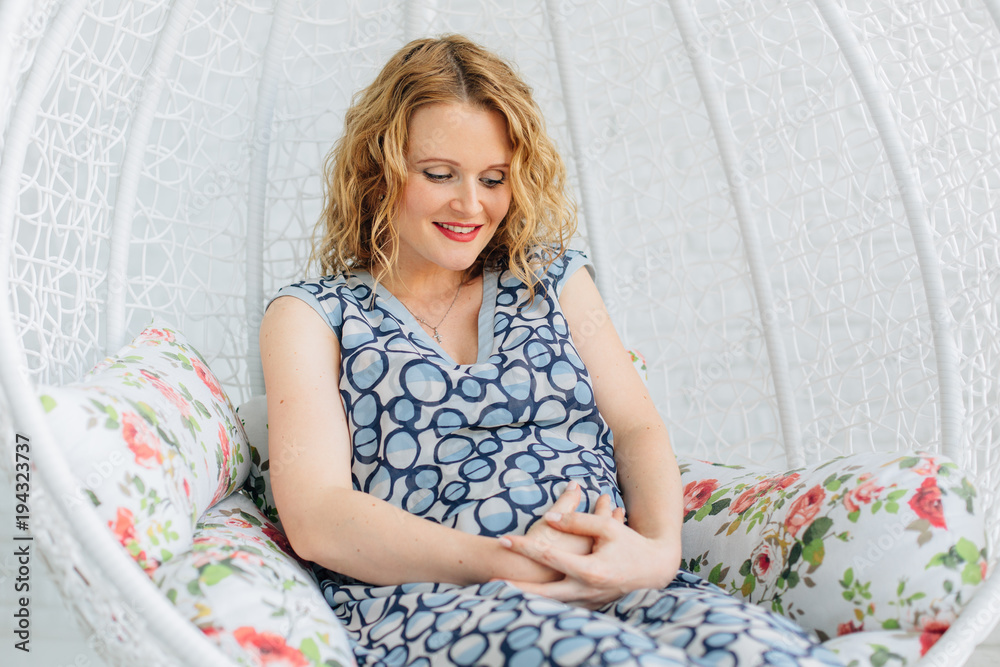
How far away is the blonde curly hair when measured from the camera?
1214mm

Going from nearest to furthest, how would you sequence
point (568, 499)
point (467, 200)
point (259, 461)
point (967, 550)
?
point (967, 550) < point (568, 499) < point (467, 200) < point (259, 461)

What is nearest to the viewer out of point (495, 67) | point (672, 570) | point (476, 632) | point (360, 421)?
point (476, 632)

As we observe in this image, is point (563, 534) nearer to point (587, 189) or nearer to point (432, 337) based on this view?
point (432, 337)

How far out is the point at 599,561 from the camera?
96cm

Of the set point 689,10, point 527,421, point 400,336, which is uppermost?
point 689,10

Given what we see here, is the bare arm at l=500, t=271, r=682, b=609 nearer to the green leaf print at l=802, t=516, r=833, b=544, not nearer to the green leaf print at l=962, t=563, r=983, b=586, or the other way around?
the green leaf print at l=802, t=516, r=833, b=544

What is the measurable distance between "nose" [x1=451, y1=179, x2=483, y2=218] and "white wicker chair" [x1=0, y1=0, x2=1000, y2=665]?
0.48m

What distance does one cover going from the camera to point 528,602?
846mm

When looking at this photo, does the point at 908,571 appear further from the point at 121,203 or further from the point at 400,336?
the point at 121,203

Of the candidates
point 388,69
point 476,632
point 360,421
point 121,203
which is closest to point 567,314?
point 360,421

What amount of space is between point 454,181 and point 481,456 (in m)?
0.40

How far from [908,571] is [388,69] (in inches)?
40.1

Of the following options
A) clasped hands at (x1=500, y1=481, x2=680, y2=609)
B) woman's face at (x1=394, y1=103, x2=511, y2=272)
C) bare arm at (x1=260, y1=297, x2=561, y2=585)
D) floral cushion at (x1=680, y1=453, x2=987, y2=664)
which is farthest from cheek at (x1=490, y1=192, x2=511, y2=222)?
floral cushion at (x1=680, y1=453, x2=987, y2=664)

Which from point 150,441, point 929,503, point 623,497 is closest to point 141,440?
point 150,441
